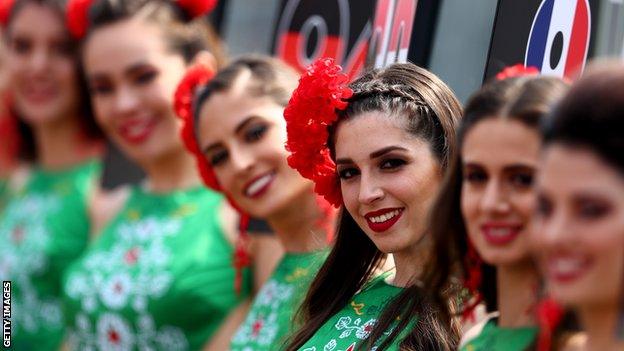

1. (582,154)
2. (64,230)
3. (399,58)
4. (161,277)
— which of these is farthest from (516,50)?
(64,230)

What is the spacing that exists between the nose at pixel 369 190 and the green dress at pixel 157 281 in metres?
1.18

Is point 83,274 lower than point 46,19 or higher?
lower

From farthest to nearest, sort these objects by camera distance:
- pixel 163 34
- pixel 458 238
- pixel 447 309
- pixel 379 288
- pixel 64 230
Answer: pixel 64 230 < pixel 163 34 < pixel 379 288 < pixel 447 309 < pixel 458 238

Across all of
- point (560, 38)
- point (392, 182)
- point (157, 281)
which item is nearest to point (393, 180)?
point (392, 182)

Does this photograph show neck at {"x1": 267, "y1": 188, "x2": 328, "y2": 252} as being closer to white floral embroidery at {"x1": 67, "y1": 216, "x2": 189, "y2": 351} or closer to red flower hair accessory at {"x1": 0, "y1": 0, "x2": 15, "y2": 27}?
white floral embroidery at {"x1": 67, "y1": 216, "x2": 189, "y2": 351}

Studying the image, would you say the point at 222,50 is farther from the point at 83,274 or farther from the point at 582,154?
the point at 582,154

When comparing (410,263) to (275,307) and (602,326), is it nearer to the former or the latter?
(275,307)

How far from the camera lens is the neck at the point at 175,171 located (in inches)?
143

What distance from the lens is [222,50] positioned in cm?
375

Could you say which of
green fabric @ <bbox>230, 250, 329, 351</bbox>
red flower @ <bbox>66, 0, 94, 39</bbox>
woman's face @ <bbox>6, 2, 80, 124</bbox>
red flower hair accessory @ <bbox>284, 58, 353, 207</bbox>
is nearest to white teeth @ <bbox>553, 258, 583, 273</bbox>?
red flower hair accessory @ <bbox>284, 58, 353, 207</bbox>

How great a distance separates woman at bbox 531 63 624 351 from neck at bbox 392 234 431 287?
733 millimetres

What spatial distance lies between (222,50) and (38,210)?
90cm

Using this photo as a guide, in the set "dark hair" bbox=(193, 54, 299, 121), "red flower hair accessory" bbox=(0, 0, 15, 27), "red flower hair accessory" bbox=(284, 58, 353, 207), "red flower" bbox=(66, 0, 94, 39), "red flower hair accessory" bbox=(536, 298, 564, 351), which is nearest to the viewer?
"red flower hair accessory" bbox=(536, 298, 564, 351)

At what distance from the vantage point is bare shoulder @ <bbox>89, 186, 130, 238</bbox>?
13.2ft
